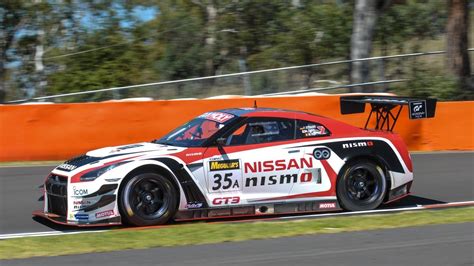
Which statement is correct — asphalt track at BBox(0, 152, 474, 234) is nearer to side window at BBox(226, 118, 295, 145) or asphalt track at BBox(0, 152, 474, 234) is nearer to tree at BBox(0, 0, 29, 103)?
side window at BBox(226, 118, 295, 145)

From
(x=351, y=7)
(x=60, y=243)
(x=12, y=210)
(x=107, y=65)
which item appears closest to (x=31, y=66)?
(x=107, y=65)

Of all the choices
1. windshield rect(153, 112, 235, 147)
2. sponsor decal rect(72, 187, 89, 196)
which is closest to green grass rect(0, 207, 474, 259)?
sponsor decal rect(72, 187, 89, 196)

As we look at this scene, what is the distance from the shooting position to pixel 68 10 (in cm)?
3366

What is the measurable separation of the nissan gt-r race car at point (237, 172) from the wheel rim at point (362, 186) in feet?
0.04

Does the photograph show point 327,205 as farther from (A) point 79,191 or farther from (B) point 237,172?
(A) point 79,191

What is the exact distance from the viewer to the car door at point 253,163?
843 centimetres

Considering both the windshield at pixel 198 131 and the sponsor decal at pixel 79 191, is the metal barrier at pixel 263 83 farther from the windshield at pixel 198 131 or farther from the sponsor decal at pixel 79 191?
the sponsor decal at pixel 79 191

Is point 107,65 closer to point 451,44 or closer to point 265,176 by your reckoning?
point 451,44

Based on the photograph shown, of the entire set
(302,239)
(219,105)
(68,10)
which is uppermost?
(68,10)

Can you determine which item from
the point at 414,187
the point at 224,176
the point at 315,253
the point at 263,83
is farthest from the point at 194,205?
the point at 263,83

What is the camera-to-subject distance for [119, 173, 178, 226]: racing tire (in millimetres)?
7996

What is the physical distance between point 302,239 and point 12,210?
4.27 metres

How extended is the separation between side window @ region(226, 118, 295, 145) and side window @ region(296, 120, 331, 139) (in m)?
0.08

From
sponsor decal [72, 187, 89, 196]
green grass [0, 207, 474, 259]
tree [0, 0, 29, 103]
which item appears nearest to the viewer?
green grass [0, 207, 474, 259]
